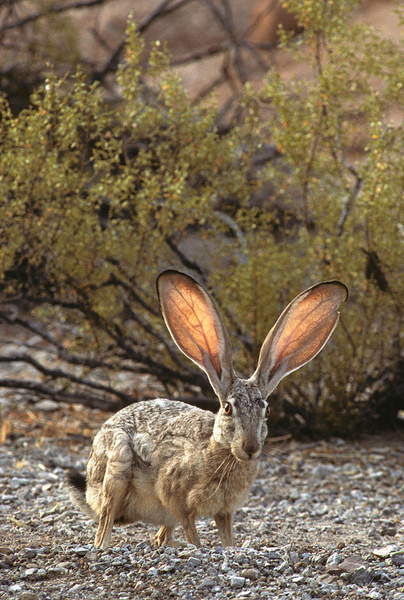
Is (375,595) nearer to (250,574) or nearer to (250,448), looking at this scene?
(250,574)

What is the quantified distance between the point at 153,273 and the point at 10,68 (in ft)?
21.3

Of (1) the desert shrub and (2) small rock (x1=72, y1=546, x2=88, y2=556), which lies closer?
(2) small rock (x1=72, y1=546, x2=88, y2=556)

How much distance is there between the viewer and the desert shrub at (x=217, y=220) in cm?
665

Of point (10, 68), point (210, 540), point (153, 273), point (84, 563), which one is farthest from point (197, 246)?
point (84, 563)

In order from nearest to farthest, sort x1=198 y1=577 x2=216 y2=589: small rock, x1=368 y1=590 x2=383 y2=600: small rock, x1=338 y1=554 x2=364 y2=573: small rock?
x1=368 y1=590 x2=383 y2=600: small rock, x1=198 y1=577 x2=216 y2=589: small rock, x1=338 y1=554 x2=364 y2=573: small rock

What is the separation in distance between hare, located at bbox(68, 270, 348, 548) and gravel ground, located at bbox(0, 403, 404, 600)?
0.24 meters

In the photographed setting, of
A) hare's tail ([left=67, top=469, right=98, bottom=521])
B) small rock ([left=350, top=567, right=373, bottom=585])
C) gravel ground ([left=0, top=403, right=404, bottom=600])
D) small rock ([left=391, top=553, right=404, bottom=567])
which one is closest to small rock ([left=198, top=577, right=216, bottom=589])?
gravel ground ([left=0, top=403, right=404, bottom=600])

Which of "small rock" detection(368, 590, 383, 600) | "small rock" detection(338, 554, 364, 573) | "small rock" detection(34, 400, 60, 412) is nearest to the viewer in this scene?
"small rock" detection(368, 590, 383, 600)

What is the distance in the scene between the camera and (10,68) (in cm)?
1222

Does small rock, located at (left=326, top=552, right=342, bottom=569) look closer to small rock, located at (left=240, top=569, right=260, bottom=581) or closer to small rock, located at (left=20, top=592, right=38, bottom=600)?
small rock, located at (left=240, top=569, right=260, bottom=581)

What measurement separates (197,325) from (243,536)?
166 cm

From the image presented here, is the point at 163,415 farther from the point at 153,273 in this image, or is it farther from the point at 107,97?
the point at 107,97

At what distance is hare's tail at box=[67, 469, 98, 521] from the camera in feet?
16.6

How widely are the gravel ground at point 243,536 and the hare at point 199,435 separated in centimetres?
24
